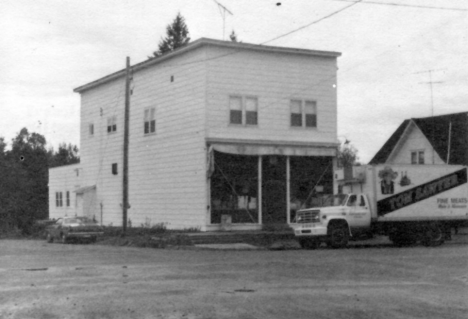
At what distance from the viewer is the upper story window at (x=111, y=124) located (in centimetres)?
4431

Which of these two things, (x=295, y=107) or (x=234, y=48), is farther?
(x=295, y=107)

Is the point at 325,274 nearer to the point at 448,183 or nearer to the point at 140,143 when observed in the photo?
the point at 448,183

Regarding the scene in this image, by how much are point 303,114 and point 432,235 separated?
8.94m

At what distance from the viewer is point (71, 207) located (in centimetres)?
5003

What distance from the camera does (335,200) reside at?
31328mm

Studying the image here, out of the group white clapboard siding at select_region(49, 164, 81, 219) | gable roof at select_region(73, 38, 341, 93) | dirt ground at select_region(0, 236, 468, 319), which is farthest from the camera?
white clapboard siding at select_region(49, 164, 81, 219)

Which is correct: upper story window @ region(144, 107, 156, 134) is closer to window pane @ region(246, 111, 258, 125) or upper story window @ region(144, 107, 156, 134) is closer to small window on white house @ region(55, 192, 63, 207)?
window pane @ region(246, 111, 258, 125)

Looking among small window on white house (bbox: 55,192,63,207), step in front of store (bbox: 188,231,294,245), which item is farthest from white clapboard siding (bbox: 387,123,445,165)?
small window on white house (bbox: 55,192,63,207)

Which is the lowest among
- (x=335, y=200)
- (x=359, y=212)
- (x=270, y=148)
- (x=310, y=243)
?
(x=310, y=243)

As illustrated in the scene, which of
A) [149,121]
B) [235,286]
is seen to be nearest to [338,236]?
[149,121]

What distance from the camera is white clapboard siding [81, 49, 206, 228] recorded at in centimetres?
3581

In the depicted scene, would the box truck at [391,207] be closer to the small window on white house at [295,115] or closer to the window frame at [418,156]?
the small window on white house at [295,115]

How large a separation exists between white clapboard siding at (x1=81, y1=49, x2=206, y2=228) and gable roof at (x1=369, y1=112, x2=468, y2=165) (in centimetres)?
2048

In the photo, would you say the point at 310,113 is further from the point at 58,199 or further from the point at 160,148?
the point at 58,199
